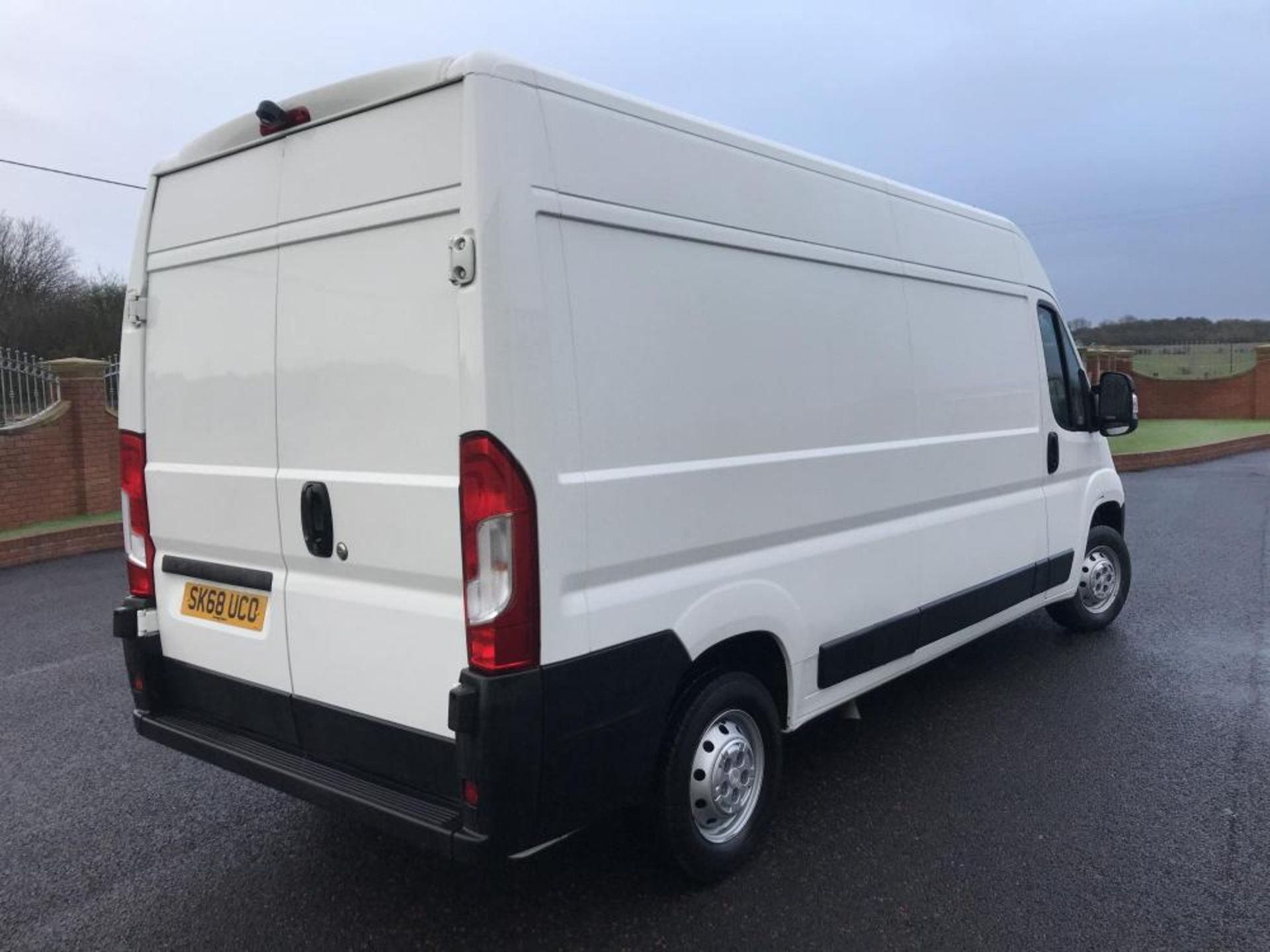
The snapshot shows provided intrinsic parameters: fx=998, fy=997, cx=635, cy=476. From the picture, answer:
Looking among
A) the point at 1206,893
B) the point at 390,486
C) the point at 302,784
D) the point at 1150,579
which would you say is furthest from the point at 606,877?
the point at 1150,579

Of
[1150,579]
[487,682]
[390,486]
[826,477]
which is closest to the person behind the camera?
[487,682]

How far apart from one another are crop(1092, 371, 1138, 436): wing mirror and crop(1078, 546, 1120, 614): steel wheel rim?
89cm

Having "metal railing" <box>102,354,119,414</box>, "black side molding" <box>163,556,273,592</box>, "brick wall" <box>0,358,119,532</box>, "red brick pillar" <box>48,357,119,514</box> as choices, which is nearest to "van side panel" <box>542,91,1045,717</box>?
"black side molding" <box>163,556,273,592</box>

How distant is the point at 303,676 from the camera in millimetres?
3219

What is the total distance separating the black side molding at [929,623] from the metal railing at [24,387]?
1062 centimetres

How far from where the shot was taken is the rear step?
277 cm

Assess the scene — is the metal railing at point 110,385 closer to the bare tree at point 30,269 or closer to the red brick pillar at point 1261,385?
the bare tree at point 30,269

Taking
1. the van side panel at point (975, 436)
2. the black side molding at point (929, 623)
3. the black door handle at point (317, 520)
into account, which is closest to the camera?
the black door handle at point (317, 520)

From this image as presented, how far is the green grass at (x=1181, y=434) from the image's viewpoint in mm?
20953

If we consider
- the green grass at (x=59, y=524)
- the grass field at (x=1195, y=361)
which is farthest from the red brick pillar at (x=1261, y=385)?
the green grass at (x=59, y=524)

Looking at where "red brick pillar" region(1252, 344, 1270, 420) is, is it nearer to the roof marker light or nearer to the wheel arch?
the wheel arch

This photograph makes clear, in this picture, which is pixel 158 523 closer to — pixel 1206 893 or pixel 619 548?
pixel 619 548

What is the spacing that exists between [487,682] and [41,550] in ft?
31.1

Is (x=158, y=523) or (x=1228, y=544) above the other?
(x=158, y=523)
